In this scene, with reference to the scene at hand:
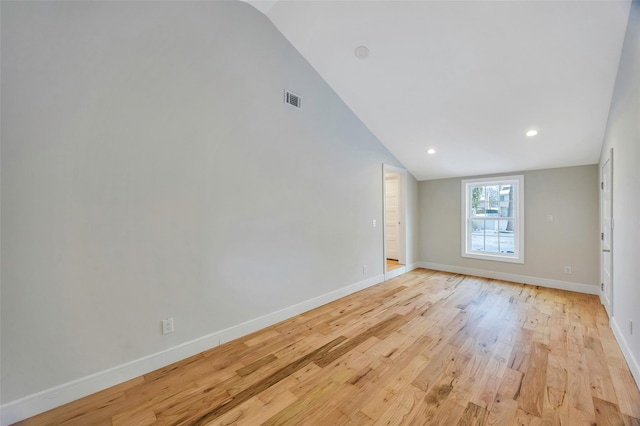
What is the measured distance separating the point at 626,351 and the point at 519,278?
2.52 meters

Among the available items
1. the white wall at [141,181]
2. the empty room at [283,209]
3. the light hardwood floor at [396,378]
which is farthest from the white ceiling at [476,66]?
the light hardwood floor at [396,378]

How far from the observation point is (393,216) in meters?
5.68

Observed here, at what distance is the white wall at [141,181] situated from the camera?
5.06 ft

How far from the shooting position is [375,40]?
2646 millimetres

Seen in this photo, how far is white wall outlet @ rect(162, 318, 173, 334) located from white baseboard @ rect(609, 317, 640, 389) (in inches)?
138

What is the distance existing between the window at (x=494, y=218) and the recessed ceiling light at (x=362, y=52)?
134 inches

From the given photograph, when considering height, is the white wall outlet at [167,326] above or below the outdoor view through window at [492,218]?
below

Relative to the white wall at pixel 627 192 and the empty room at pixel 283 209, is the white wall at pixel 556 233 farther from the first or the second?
the white wall at pixel 627 192

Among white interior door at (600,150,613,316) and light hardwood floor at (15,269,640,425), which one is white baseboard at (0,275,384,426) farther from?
white interior door at (600,150,613,316)

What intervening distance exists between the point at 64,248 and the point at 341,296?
300 cm

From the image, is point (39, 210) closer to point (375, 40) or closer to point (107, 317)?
point (107, 317)

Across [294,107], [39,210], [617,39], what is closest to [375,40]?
[294,107]

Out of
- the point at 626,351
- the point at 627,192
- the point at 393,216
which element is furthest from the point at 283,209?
the point at 393,216

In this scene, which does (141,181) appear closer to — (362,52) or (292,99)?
(292,99)
